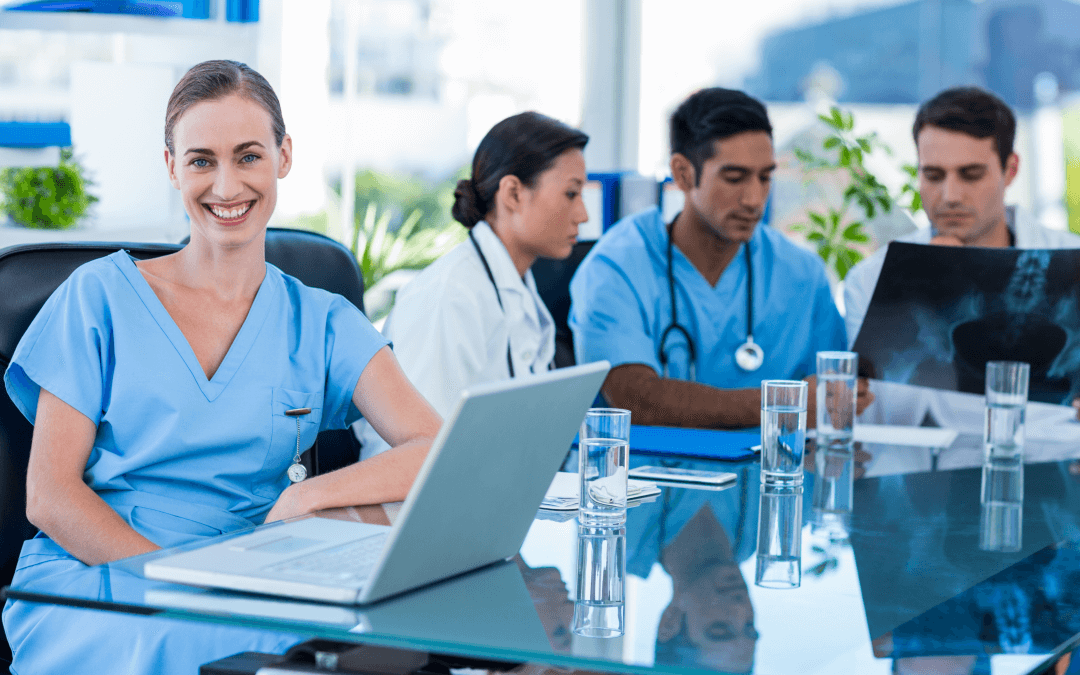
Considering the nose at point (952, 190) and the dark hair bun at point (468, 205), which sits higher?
the nose at point (952, 190)

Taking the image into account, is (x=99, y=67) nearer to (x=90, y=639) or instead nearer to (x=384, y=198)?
(x=90, y=639)

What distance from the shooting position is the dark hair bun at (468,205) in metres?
2.27

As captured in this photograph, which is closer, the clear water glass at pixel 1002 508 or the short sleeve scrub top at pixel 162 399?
the clear water glass at pixel 1002 508

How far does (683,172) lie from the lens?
2.50 m

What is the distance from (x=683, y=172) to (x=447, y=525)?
1.75m

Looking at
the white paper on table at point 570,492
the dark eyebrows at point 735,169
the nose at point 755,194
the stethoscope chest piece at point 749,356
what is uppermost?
the dark eyebrows at point 735,169

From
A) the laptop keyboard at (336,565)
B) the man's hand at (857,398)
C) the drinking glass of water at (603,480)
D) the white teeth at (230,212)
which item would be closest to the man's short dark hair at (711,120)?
the man's hand at (857,398)

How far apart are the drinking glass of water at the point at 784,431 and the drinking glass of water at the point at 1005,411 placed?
16.6 inches

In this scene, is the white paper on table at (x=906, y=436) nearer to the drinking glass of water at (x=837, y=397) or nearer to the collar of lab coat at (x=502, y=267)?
the drinking glass of water at (x=837, y=397)

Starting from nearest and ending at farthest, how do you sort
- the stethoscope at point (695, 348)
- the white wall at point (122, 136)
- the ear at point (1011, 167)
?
the white wall at point (122, 136) → the stethoscope at point (695, 348) → the ear at point (1011, 167)

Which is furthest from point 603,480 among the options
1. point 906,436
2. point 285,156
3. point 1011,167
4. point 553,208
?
point 1011,167

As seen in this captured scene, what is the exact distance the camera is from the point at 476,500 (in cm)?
90

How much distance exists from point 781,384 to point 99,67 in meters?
1.38

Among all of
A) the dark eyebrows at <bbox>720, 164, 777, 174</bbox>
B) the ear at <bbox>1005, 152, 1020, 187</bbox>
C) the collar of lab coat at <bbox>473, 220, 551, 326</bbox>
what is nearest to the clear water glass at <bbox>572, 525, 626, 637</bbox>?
the collar of lab coat at <bbox>473, 220, 551, 326</bbox>
